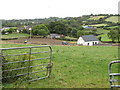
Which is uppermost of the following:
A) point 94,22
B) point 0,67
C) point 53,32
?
point 94,22

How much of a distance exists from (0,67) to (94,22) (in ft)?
319

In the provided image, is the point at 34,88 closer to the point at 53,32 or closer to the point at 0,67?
the point at 0,67

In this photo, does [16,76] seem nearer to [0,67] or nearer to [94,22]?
[0,67]

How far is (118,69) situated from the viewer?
7.84m

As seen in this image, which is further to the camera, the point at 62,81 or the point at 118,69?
the point at 118,69

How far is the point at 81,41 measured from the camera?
47562 mm

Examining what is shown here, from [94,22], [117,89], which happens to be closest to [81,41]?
[117,89]

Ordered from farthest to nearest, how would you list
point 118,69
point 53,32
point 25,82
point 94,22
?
point 94,22
point 53,32
point 118,69
point 25,82

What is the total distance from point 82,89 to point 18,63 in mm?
2312

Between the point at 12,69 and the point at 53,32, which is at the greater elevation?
the point at 53,32

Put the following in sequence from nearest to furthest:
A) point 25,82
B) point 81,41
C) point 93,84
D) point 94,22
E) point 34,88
Answer: point 34,88 < point 25,82 < point 93,84 < point 81,41 < point 94,22

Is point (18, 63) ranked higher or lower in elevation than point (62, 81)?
higher

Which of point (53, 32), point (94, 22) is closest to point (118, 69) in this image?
point (53, 32)

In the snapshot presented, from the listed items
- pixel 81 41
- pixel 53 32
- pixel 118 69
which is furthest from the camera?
pixel 53 32
